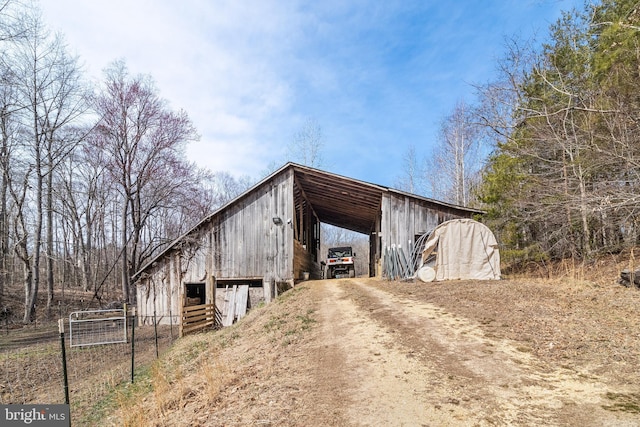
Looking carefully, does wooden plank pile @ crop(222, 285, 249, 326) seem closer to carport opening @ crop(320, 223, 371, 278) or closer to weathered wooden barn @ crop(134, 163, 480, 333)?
weathered wooden barn @ crop(134, 163, 480, 333)

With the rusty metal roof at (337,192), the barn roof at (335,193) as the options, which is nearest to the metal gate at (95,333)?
the barn roof at (335,193)

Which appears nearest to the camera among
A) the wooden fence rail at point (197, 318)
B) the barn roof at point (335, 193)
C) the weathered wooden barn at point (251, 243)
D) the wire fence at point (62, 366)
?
the wire fence at point (62, 366)

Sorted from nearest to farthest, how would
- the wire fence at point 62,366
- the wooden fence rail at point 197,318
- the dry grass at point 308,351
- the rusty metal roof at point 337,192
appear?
the dry grass at point 308,351
the wire fence at point 62,366
the wooden fence rail at point 197,318
the rusty metal roof at point 337,192

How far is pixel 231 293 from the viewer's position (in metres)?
16.3

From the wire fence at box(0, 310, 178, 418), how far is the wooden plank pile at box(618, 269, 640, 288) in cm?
1288

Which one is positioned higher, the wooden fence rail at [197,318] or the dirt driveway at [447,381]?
the dirt driveway at [447,381]

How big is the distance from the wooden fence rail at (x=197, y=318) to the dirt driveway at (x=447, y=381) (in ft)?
32.2

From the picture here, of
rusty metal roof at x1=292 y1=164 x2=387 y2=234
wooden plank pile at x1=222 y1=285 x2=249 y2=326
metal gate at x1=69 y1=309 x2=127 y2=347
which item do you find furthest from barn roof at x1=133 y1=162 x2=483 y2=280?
wooden plank pile at x1=222 y1=285 x2=249 y2=326

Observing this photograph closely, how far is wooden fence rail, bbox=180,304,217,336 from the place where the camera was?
14.4 meters

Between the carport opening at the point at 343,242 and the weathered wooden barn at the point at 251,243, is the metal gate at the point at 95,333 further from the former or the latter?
the carport opening at the point at 343,242

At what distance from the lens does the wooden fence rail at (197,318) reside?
Result: 568 inches

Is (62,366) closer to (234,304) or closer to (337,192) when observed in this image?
(234,304)

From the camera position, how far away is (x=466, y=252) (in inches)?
517

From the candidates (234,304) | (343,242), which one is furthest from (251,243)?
(343,242)
